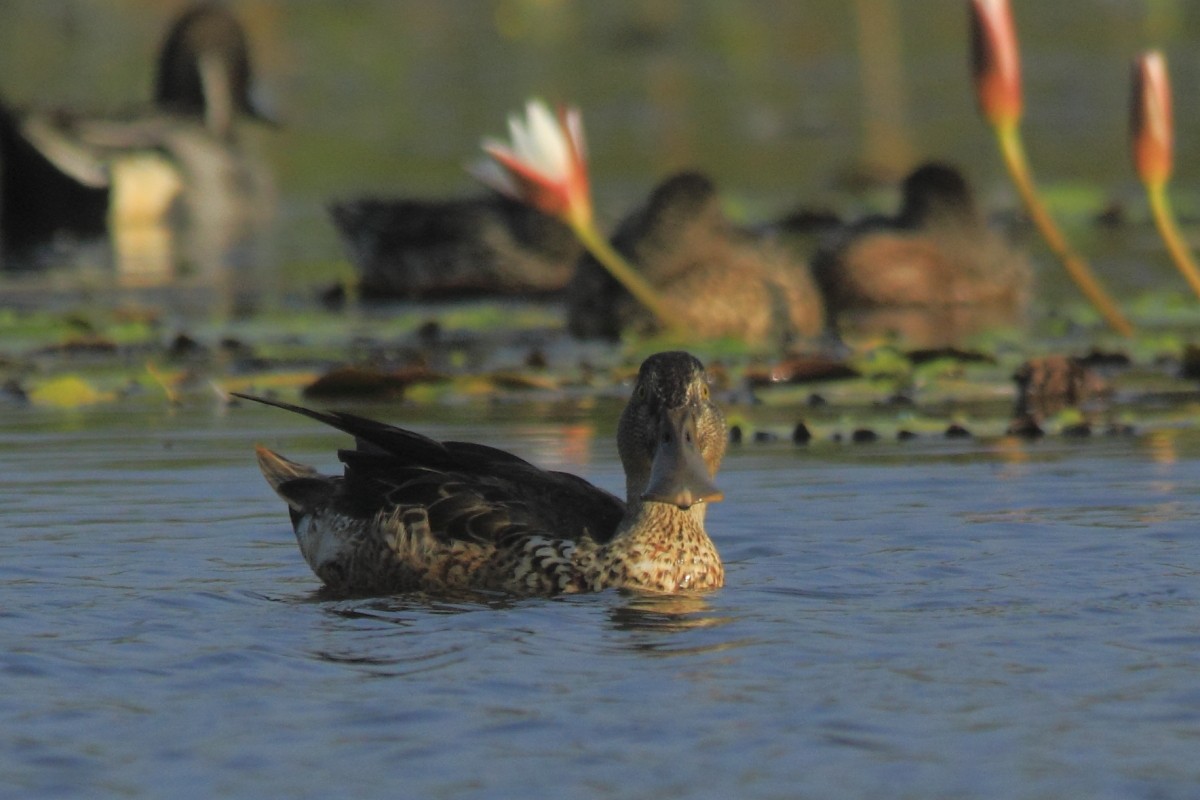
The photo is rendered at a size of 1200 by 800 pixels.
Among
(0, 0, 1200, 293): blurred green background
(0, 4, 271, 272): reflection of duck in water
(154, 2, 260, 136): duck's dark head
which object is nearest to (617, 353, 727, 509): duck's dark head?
(0, 0, 1200, 293): blurred green background

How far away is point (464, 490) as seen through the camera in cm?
680

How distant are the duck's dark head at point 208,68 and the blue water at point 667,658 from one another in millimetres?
14201

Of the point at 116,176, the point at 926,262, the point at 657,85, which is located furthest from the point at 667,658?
the point at 657,85

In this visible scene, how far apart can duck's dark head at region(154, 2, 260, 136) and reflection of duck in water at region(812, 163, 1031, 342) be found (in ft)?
29.3

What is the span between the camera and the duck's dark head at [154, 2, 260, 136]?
72.9 ft

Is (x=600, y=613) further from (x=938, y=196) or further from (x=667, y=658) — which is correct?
(x=938, y=196)

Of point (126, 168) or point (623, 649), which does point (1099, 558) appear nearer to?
point (623, 649)

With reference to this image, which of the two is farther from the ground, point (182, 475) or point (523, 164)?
point (523, 164)

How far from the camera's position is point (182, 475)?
878cm

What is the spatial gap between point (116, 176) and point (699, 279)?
9.26 metres

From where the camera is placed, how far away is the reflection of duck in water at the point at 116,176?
20656 mm

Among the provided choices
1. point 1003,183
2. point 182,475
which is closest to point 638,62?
point 1003,183

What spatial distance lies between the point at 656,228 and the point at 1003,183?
8797 mm

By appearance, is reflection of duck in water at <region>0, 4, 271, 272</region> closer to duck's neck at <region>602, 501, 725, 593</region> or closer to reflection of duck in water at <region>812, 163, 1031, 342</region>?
reflection of duck in water at <region>812, 163, 1031, 342</region>
